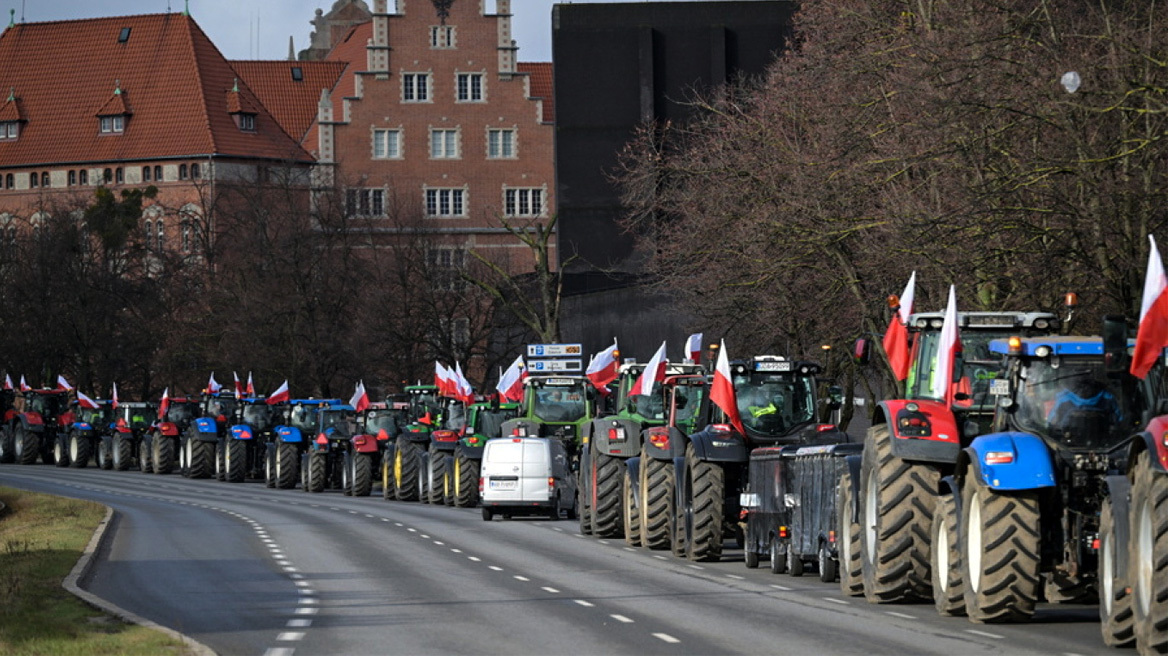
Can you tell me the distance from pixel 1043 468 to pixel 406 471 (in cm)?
3223

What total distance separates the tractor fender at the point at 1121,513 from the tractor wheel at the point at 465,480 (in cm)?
2889

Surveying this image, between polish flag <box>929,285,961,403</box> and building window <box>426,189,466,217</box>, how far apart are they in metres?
95.6

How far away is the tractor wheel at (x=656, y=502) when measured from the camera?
27.7 m

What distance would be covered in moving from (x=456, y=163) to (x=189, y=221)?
73.3 feet

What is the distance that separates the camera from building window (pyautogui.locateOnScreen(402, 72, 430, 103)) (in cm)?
10925

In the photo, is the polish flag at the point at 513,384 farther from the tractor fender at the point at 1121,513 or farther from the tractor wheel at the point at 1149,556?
the tractor wheel at the point at 1149,556

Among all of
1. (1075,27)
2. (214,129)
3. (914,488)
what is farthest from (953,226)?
(214,129)

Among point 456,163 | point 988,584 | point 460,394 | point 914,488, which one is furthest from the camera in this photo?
point 456,163

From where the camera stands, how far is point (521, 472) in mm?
37531

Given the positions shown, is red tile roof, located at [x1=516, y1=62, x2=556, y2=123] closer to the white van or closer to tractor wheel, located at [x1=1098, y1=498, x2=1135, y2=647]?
the white van

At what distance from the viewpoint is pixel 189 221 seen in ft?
305

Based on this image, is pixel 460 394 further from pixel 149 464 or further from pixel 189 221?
pixel 189 221

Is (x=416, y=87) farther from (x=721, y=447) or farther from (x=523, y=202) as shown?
(x=721, y=447)

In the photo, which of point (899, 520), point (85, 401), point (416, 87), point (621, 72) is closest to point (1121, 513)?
point (899, 520)
